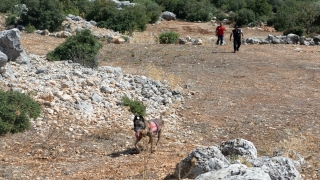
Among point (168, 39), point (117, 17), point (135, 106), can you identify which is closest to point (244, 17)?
point (117, 17)

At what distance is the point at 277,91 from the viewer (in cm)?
1345

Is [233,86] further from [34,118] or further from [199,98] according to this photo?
[34,118]

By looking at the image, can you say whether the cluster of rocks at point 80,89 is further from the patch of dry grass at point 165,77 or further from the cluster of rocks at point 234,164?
the cluster of rocks at point 234,164

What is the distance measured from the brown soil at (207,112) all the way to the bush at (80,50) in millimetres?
1351

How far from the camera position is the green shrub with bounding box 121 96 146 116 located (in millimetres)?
10375

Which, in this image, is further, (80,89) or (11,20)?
(11,20)

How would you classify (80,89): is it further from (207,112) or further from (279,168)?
(279,168)

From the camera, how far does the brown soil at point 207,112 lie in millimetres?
7211

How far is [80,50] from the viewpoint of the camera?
46.8 ft

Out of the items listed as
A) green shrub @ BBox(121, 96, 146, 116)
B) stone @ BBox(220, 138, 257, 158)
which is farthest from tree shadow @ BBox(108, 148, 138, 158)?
green shrub @ BBox(121, 96, 146, 116)

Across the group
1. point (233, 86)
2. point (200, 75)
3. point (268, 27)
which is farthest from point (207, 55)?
point (268, 27)

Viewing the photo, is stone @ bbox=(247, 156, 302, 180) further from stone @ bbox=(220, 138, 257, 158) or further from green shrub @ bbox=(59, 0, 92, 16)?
green shrub @ bbox=(59, 0, 92, 16)

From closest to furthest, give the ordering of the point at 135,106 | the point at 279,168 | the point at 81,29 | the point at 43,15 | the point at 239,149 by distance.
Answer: the point at 279,168 → the point at 239,149 → the point at 135,106 → the point at 81,29 → the point at 43,15

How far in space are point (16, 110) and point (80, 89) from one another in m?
2.29
